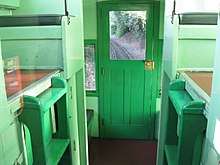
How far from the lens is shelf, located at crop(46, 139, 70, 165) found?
1432 millimetres

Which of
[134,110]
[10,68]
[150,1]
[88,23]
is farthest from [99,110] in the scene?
[10,68]

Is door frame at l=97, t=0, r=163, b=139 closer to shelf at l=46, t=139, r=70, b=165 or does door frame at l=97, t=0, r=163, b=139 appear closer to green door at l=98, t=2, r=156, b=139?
green door at l=98, t=2, r=156, b=139

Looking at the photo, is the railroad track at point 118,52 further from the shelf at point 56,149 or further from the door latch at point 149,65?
the shelf at point 56,149

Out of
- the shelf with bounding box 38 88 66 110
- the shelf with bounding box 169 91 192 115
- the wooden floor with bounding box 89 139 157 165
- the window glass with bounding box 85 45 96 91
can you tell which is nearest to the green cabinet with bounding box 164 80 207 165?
the shelf with bounding box 169 91 192 115

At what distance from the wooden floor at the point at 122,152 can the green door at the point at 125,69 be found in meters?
0.15

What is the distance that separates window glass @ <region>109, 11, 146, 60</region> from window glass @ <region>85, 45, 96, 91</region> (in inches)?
11.5

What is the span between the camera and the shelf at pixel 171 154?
4.98ft

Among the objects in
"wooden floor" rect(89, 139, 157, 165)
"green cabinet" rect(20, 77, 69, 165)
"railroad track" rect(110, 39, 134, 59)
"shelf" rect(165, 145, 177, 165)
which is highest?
"railroad track" rect(110, 39, 134, 59)

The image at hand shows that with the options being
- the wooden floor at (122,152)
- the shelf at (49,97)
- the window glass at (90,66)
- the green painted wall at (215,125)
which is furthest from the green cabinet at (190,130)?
the window glass at (90,66)

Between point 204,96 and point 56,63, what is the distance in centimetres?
101

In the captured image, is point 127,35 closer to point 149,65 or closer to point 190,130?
point 149,65

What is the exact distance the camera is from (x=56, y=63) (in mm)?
1688

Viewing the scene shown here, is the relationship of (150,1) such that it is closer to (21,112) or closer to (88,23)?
(88,23)

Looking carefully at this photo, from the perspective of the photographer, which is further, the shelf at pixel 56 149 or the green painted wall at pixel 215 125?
the shelf at pixel 56 149
